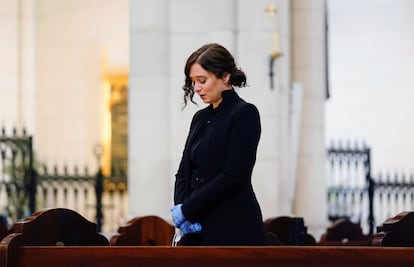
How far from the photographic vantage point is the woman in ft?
20.7

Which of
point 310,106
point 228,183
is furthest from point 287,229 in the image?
point 310,106

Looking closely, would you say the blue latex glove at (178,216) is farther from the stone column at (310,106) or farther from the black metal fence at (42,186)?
the black metal fence at (42,186)

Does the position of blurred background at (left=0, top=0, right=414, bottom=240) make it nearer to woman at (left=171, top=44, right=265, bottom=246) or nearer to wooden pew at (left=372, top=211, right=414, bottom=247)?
wooden pew at (left=372, top=211, right=414, bottom=247)

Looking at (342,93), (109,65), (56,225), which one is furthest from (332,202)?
(56,225)

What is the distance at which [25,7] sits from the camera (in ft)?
84.3

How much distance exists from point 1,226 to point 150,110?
236 inches

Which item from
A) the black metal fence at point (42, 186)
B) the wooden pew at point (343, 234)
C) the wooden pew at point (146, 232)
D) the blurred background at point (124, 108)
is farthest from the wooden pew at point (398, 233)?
the black metal fence at point (42, 186)

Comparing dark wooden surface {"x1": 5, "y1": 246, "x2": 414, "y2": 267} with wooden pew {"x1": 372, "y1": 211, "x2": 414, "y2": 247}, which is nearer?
dark wooden surface {"x1": 5, "y1": 246, "x2": 414, "y2": 267}

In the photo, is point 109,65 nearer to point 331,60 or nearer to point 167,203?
point 331,60

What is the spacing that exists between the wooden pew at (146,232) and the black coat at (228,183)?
216 cm

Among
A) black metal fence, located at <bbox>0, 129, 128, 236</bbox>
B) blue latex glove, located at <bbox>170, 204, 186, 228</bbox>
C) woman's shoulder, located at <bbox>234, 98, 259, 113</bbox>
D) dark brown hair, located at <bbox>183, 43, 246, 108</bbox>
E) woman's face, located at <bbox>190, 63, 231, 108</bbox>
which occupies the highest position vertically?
dark brown hair, located at <bbox>183, 43, 246, 108</bbox>

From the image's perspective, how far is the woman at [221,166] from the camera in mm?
6297

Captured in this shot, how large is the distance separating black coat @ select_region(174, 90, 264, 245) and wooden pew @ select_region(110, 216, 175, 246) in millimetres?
2158

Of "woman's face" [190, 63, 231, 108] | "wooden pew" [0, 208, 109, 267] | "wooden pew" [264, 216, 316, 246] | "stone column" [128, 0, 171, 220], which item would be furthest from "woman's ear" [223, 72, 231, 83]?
"stone column" [128, 0, 171, 220]
